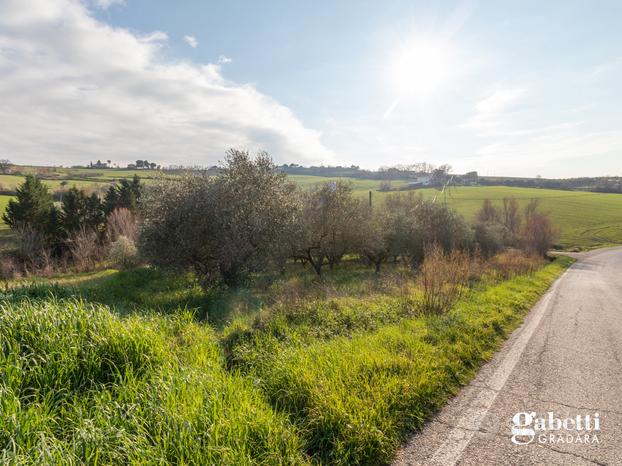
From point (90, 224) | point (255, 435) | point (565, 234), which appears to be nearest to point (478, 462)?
point (255, 435)

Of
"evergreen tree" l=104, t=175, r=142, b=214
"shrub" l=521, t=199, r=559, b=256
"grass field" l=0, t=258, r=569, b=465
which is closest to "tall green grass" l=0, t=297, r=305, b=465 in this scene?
"grass field" l=0, t=258, r=569, b=465

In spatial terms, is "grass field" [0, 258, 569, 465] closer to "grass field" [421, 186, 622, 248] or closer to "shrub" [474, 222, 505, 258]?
"shrub" [474, 222, 505, 258]

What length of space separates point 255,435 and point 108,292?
1294cm

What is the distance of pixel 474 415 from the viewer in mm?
3936

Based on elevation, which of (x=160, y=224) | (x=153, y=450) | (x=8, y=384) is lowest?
(x=153, y=450)

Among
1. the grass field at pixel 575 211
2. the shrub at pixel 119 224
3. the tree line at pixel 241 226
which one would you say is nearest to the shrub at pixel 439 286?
the tree line at pixel 241 226

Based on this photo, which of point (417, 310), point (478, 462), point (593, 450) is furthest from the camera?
point (417, 310)

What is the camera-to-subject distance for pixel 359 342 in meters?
5.69

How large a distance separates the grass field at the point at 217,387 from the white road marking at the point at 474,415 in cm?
35

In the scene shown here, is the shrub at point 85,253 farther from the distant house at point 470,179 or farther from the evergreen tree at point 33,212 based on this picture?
the distant house at point 470,179

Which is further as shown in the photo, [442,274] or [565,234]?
[565,234]

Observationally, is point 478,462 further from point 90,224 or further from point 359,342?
point 90,224

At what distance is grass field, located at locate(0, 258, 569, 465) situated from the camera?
115 inches

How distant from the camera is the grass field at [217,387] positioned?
293 cm
